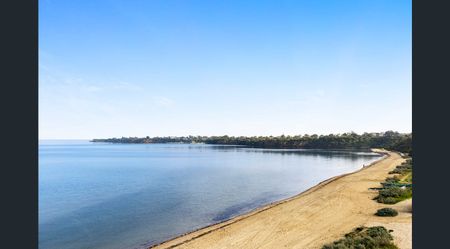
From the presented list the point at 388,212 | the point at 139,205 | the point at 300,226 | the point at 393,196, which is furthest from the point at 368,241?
the point at 139,205

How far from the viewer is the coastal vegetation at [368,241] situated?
1823 cm

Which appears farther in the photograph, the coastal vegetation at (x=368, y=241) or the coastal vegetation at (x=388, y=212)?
the coastal vegetation at (x=388, y=212)

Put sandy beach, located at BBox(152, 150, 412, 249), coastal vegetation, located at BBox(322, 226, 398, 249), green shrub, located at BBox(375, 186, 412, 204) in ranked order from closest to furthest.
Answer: coastal vegetation, located at BBox(322, 226, 398, 249)
sandy beach, located at BBox(152, 150, 412, 249)
green shrub, located at BBox(375, 186, 412, 204)

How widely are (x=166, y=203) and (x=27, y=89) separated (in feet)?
126

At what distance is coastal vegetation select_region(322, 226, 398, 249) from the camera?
18234mm

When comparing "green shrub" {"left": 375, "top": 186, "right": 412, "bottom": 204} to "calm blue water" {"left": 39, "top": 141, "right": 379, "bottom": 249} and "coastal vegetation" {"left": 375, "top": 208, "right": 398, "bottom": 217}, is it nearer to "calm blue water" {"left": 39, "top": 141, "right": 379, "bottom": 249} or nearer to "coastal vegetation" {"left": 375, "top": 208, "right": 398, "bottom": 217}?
"coastal vegetation" {"left": 375, "top": 208, "right": 398, "bottom": 217}

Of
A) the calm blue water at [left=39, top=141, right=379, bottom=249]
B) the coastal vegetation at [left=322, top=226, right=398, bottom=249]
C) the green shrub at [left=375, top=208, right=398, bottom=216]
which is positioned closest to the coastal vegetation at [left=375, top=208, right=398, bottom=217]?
the green shrub at [left=375, top=208, right=398, bottom=216]

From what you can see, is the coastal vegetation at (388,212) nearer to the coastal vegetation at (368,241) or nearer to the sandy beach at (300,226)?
the sandy beach at (300,226)

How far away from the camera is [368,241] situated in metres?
18.6

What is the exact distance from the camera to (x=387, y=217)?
84.3ft

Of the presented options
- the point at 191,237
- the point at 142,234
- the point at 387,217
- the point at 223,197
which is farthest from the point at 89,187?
the point at 387,217

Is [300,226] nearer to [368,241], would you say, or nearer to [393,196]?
[368,241]

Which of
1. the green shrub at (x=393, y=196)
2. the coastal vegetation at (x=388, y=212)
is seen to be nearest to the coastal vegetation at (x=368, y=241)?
the coastal vegetation at (x=388, y=212)

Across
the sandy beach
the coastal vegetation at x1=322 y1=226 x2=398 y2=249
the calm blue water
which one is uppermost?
the coastal vegetation at x1=322 y1=226 x2=398 y2=249
